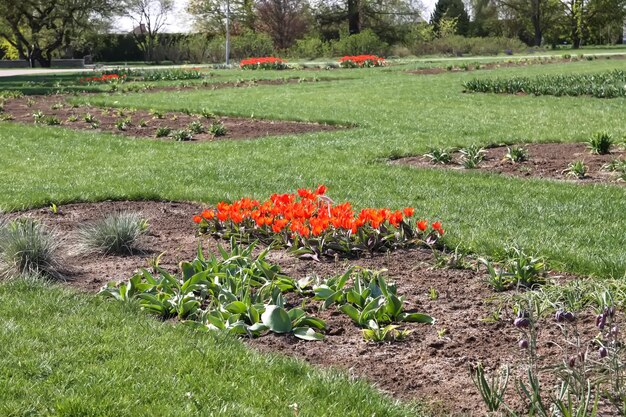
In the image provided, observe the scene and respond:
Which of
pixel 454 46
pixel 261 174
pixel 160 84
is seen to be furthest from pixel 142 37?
pixel 261 174

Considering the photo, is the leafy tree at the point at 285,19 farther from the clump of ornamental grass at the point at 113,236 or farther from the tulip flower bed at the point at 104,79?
the clump of ornamental grass at the point at 113,236

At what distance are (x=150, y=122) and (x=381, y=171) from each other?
20.0 feet

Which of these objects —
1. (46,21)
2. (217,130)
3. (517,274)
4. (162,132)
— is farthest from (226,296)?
(46,21)

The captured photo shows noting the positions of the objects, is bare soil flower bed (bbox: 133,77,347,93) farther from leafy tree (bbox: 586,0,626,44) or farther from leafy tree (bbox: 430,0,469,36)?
leafy tree (bbox: 586,0,626,44)

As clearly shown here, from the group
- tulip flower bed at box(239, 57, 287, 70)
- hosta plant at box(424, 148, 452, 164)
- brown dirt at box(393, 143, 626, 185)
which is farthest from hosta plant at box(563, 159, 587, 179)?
tulip flower bed at box(239, 57, 287, 70)

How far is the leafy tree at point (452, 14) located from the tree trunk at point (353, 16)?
10.7 meters

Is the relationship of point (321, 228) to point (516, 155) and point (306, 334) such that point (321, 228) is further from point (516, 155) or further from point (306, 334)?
point (516, 155)

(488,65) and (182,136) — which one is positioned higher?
(488,65)

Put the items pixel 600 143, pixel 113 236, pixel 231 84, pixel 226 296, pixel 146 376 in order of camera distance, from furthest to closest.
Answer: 1. pixel 231 84
2. pixel 600 143
3. pixel 113 236
4. pixel 226 296
5. pixel 146 376

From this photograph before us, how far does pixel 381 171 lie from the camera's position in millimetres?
9031

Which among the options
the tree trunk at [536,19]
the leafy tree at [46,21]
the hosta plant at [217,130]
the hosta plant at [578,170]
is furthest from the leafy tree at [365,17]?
the hosta plant at [578,170]

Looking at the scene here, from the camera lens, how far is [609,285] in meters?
4.75

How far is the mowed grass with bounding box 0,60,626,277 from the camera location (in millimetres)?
6559

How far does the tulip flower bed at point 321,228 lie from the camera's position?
5707 millimetres
